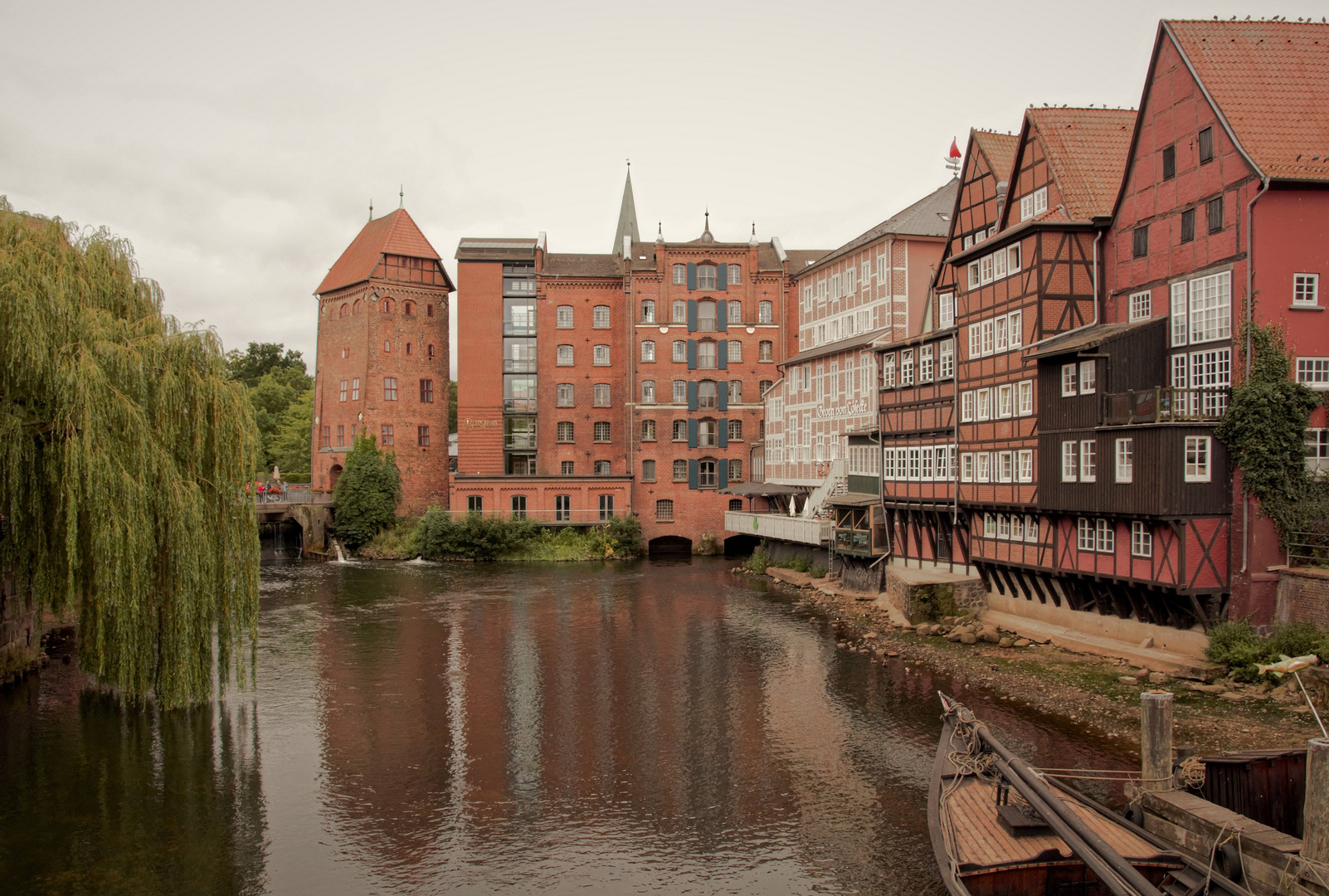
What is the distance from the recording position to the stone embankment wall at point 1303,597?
61.2 ft

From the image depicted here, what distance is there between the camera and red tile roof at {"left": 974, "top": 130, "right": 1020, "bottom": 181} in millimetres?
28938

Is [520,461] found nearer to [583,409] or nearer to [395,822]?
[583,409]

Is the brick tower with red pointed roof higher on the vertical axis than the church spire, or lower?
lower

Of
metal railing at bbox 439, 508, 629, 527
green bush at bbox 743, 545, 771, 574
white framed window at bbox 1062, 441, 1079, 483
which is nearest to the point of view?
white framed window at bbox 1062, 441, 1079, 483

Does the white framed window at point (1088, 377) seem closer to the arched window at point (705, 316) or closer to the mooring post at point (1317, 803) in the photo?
the mooring post at point (1317, 803)

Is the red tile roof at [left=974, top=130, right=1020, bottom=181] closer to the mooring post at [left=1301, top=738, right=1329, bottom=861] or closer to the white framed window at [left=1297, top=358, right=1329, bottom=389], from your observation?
the white framed window at [left=1297, top=358, right=1329, bottom=389]

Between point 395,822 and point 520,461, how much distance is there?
128 ft

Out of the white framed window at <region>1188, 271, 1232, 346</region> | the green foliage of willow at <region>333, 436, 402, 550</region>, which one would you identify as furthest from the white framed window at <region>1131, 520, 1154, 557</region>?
the green foliage of willow at <region>333, 436, 402, 550</region>

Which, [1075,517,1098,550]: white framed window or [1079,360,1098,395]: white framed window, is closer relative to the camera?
[1079,360,1098,395]: white framed window

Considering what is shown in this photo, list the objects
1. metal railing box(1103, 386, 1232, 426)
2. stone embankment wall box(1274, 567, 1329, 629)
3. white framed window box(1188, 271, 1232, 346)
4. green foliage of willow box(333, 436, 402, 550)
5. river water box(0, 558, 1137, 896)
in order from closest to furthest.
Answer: river water box(0, 558, 1137, 896), stone embankment wall box(1274, 567, 1329, 629), metal railing box(1103, 386, 1232, 426), white framed window box(1188, 271, 1232, 346), green foliage of willow box(333, 436, 402, 550)

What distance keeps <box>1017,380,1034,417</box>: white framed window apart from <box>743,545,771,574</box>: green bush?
1811cm

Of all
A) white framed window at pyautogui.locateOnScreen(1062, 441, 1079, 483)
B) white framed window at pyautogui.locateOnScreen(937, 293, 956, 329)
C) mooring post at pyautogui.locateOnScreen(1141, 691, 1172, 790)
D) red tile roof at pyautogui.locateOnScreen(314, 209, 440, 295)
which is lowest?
mooring post at pyautogui.locateOnScreen(1141, 691, 1172, 790)

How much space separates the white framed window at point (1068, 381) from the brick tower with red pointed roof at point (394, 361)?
36788mm

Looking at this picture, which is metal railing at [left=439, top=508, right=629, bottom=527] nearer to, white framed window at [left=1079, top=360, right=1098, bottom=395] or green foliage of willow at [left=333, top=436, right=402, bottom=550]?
green foliage of willow at [left=333, top=436, right=402, bottom=550]
